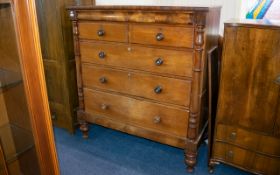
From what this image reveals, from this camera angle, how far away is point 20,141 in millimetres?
1410

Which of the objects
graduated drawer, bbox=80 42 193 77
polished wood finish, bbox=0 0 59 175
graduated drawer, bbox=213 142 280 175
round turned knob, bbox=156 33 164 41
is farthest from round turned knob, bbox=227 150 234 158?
polished wood finish, bbox=0 0 59 175

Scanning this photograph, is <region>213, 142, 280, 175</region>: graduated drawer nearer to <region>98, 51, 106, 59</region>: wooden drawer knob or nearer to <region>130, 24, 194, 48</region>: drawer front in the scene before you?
<region>130, 24, 194, 48</region>: drawer front

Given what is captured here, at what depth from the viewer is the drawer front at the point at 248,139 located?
1631mm

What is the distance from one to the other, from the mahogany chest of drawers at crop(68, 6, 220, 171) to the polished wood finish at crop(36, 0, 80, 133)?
19cm

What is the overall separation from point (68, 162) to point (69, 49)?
984mm

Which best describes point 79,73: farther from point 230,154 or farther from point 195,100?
point 230,154

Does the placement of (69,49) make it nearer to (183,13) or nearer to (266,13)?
(183,13)

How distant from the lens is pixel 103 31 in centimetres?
192

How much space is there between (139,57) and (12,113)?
35.4 inches

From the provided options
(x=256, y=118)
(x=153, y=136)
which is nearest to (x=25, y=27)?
(x=153, y=136)

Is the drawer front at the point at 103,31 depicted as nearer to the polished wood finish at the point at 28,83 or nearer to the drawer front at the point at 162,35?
the drawer front at the point at 162,35

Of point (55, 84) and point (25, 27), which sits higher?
point (25, 27)

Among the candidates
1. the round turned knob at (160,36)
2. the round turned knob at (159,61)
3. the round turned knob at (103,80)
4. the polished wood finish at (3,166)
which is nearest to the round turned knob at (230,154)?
the round turned knob at (159,61)

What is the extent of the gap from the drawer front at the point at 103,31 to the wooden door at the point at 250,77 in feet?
2.37
